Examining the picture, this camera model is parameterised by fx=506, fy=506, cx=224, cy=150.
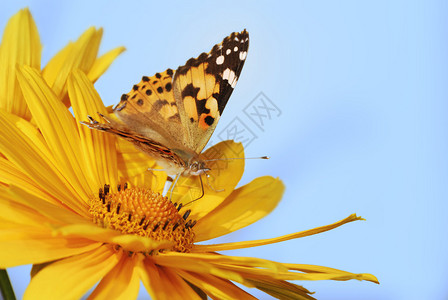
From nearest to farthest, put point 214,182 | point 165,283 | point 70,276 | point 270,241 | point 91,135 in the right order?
point 70,276 < point 165,283 < point 270,241 < point 91,135 < point 214,182

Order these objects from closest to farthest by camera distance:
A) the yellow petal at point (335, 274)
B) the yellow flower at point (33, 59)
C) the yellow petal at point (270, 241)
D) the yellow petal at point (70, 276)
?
the yellow petal at point (70, 276)
the yellow petal at point (335, 274)
the yellow petal at point (270, 241)
the yellow flower at point (33, 59)

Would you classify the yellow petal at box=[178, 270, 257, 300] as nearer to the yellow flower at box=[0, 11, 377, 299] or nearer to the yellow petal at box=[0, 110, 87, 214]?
the yellow flower at box=[0, 11, 377, 299]

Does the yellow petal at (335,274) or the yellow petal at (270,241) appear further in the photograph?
the yellow petal at (270,241)

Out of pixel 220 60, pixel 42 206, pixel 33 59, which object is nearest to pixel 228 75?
pixel 220 60

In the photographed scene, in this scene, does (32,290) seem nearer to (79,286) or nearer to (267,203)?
(79,286)

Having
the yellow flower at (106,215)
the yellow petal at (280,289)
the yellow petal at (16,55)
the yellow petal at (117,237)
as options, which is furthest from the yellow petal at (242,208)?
the yellow petal at (16,55)

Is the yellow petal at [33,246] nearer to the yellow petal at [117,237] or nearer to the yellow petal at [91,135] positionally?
the yellow petal at [117,237]

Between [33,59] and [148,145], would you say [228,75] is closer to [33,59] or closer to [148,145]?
[148,145]
